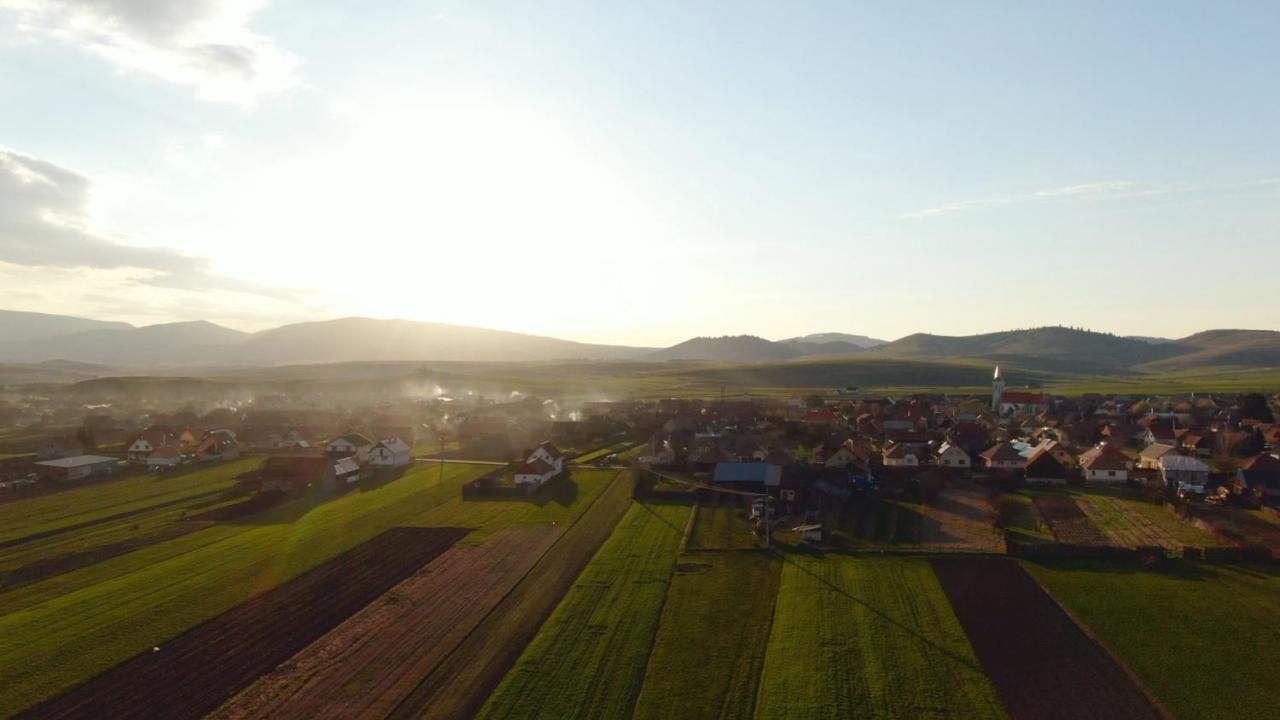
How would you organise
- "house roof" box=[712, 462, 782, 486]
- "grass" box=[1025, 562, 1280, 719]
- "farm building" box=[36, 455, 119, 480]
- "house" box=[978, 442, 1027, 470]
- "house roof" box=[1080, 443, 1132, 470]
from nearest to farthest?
"grass" box=[1025, 562, 1280, 719]
"house roof" box=[712, 462, 782, 486]
"house roof" box=[1080, 443, 1132, 470]
"house" box=[978, 442, 1027, 470]
"farm building" box=[36, 455, 119, 480]

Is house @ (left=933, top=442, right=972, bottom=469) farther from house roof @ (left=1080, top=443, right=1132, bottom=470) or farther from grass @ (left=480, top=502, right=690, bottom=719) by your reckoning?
grass @ (left=480, top=502, right=690, bottom=719)

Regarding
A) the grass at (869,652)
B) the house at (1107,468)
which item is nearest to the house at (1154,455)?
the house at (1107,468)

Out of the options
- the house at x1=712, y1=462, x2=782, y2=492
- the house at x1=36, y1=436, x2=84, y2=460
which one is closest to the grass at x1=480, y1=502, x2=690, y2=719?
the house at x1=712, y1=462, x2=782, y2=492

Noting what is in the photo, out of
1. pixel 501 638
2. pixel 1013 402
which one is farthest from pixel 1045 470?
pixel 1013 402

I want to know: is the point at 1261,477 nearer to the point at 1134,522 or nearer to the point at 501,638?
the point at 1134,522

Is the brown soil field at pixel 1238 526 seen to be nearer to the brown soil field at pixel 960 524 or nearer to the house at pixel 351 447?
the brown soil field at pixel 960 524

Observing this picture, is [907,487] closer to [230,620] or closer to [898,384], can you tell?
[230,620]
